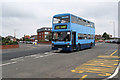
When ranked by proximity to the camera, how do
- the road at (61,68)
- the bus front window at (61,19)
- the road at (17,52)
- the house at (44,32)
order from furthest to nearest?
the house at (44,32) → the bus front window at (61,19) → the road at (17,52) → the road at (61,68)

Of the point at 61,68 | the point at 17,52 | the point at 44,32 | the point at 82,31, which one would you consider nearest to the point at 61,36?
the point at 82,31

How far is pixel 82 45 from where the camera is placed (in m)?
20.2

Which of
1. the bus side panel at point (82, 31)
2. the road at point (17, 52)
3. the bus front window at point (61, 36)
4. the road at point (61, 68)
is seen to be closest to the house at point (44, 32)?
the road at point (17, 52)

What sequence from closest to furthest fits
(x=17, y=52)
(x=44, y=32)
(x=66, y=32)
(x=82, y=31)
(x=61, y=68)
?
1. (x=61, y=68)
2. (x=66, y=32)
3. (x=17, y=52)
4. (x=82, y=31)
5. (x=44, y=32)

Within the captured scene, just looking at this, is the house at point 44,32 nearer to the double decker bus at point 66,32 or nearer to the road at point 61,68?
the double decker bus at point 66,32

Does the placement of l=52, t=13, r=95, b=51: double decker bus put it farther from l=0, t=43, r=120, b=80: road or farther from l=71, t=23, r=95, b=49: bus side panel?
l=0, t=43, r=120, b=80: road

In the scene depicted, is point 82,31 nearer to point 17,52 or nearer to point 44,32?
point 17,52

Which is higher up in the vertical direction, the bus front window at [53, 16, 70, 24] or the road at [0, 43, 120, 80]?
the bus front window at [53, 16, 70, 24]

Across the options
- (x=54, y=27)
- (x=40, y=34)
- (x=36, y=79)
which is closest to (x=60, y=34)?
(x=54, y=27)

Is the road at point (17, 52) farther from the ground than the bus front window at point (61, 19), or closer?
closer

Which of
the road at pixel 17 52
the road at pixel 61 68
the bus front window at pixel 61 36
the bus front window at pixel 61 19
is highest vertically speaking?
the bus front window at pixel 61 19

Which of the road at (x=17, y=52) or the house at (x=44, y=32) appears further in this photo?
A: the house at (x=44, y=32)

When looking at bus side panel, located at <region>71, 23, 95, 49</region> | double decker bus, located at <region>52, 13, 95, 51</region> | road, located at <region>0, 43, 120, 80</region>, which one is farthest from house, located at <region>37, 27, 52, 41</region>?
road, located at <region>0, 43, 120, 80</region>

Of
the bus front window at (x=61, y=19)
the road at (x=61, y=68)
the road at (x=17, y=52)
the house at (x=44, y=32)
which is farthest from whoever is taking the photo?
the house at (x=44, y=32)
